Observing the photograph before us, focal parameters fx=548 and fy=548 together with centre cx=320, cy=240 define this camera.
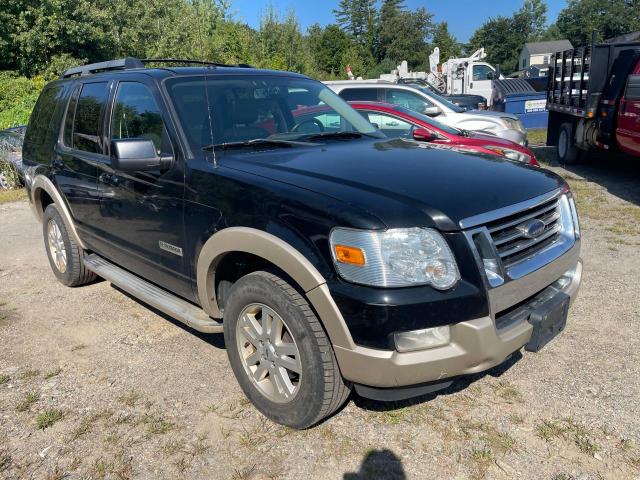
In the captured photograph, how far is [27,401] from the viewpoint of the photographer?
3348mm

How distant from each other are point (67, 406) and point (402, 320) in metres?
2.19

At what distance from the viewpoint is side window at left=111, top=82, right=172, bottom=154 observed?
3492 mm

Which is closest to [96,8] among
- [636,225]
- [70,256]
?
[70,256]

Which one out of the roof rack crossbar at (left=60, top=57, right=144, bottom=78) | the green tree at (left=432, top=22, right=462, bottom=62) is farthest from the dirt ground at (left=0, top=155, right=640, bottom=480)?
the green tree at (left=432, top=22, right=462, bottom=62)

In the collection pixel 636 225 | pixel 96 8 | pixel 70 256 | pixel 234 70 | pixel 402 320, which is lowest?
pixel 636 225

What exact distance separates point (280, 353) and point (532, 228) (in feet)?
4.72

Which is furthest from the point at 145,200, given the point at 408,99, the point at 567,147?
the point at 567,147

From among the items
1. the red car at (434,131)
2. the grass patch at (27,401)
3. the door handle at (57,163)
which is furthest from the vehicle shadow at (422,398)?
the red car at (434,131)

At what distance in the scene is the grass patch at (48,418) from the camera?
122 inches

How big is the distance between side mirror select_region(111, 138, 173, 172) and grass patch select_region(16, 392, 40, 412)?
4.98 ft

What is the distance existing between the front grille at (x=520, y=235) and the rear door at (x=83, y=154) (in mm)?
2899

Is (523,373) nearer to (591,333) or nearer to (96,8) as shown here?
(591,333)

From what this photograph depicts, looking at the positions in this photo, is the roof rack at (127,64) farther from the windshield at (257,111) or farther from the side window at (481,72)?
the side window at (481,72)

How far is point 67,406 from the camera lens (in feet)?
10.8
